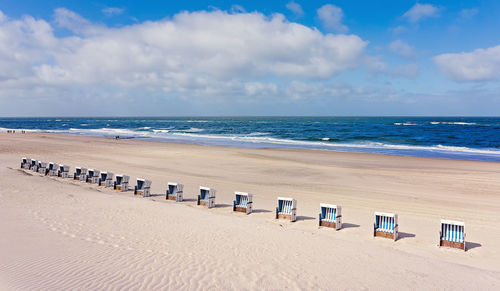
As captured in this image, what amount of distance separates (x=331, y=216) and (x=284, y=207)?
1695 mm

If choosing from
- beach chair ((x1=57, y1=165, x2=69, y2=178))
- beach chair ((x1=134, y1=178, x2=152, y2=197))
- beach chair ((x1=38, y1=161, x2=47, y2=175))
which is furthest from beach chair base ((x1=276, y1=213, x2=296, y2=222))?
beach chair ((x1=38, y1=161, x2=47, y2=175))

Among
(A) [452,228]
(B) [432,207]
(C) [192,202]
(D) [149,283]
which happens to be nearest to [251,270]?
(D) [149,283]

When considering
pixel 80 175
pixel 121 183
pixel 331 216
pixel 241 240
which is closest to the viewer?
pixel 241 240

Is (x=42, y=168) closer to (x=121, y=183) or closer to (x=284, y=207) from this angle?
(x=121, y=183)

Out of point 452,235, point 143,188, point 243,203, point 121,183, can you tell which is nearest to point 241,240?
point 243,203

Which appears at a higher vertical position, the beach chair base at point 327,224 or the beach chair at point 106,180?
the beach chair at point 106,180

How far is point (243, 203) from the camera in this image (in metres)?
12.8

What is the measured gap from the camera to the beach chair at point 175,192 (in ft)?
46.6

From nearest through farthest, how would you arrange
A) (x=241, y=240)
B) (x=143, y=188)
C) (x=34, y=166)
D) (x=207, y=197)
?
(x=241, y=240)
(x=207, y=197)
(x=143, y=188)
(x=34, y=166)

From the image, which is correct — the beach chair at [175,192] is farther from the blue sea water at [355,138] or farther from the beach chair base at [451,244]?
the blue sea water at [355,138]

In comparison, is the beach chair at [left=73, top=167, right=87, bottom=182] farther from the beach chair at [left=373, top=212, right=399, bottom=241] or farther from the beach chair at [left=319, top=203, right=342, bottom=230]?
the beach chair at [left=373, top=212, right=399, bottom=241]

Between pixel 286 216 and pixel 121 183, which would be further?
pixel 121 183

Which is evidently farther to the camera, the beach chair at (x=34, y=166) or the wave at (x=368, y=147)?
the wave at (x=368, y=147)

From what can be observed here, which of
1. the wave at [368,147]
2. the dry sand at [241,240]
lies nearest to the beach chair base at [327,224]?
the dry sand at [241,240]
